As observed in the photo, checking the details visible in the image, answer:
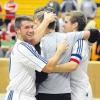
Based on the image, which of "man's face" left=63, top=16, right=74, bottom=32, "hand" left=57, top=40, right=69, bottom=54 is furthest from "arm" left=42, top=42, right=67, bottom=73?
"man's face" left=63, top=16, right=74, bottom=32

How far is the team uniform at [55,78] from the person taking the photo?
382cm

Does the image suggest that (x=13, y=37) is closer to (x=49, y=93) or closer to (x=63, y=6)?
(x=63, y=6)

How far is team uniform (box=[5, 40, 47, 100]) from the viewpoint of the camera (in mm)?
3650

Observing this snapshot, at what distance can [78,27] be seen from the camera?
13.2 ft

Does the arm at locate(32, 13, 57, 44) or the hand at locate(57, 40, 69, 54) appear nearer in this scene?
the hand at locate(57, 40, 69, 54)

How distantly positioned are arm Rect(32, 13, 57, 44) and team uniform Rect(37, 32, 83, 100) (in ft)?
0.27

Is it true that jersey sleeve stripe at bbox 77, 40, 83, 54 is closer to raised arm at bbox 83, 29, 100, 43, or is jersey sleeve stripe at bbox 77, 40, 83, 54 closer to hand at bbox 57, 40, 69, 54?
raised arm at bbox 83, 29, 100, 43

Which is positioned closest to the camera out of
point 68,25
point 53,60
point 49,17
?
point 53,60

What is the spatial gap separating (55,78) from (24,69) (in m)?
0.32

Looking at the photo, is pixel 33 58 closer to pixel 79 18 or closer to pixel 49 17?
pixel 49 17

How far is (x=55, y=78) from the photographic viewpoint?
383 cm

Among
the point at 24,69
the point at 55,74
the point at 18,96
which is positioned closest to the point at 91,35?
the point at 55,74

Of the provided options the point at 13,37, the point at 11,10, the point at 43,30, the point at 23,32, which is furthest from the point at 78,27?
the point at 11,10

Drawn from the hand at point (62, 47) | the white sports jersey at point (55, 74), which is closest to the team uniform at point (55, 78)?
the white sports jersey at point (55, 74)
